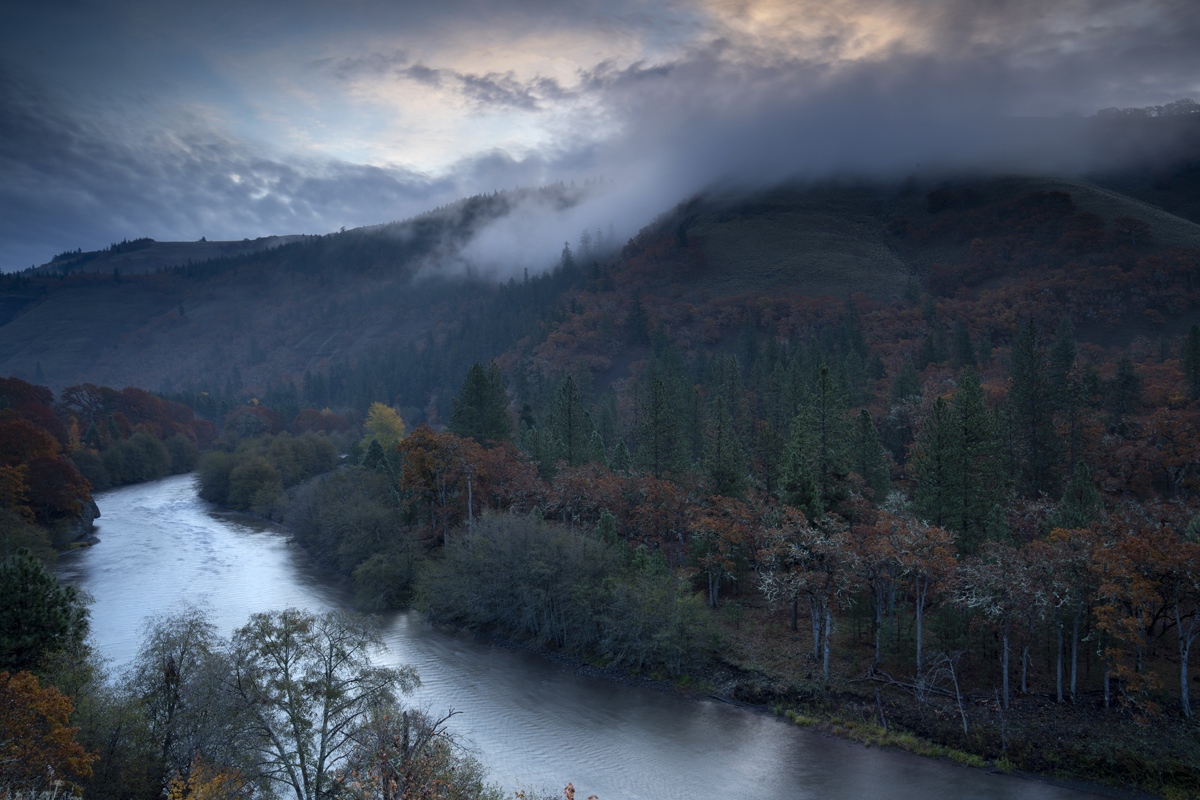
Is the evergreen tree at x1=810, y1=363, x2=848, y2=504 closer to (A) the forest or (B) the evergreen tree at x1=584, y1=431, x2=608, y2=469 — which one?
(A) the forest

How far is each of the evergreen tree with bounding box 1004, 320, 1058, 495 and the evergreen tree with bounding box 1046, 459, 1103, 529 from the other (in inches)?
621

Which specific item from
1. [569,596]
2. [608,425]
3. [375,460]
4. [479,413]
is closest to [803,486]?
[569,596]

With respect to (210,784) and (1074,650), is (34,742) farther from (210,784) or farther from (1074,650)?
(1074,650)

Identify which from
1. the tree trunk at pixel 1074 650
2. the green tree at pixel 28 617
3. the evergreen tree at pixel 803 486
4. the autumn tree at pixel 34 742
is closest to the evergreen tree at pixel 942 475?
the evergreen tree at pixel 803 486

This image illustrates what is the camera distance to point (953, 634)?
115ft

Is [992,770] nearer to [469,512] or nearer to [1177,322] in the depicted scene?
[469,512]

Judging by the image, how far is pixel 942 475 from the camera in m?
43.0

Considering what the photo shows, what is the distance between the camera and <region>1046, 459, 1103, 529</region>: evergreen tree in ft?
115

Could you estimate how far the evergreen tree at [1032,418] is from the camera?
56.5m

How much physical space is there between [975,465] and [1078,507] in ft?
24.2

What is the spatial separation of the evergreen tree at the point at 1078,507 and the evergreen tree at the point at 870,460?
511 inches

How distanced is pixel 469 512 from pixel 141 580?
2950 centimetres

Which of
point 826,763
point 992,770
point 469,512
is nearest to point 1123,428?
point 992,770

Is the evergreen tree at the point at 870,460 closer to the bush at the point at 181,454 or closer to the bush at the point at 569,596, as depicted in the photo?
the bush at the point at 569,596
